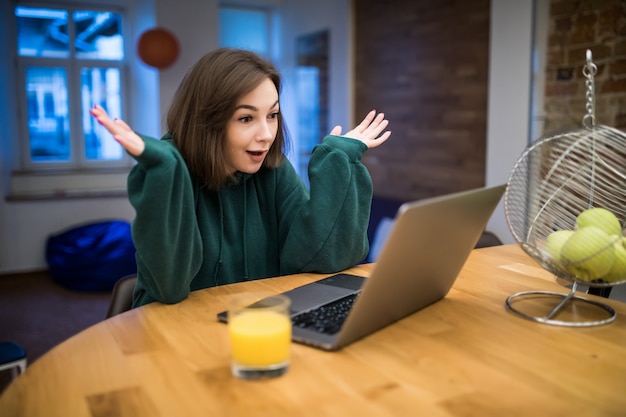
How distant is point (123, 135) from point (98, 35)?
487 centimetres

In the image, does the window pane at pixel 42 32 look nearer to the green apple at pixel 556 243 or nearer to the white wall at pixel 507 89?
the white wall at pixel 507 89

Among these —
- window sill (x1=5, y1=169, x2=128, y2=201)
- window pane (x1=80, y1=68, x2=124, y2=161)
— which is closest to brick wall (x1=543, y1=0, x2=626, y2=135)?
window sill (x1=5, y1=169, x2=128, y2=201)

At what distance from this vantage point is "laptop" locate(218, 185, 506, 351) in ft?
2.68

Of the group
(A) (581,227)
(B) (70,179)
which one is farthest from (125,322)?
(B) (70,179)

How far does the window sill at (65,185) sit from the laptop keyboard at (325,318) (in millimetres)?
4337

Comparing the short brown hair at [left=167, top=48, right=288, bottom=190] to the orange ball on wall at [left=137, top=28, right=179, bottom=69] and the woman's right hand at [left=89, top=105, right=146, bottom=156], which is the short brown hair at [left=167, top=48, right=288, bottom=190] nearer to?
the woman's right hand at [left=89, top=105, right=146, bottom=156]

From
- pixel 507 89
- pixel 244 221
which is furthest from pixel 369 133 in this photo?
pixel 507 89

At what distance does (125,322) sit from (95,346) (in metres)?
0.11

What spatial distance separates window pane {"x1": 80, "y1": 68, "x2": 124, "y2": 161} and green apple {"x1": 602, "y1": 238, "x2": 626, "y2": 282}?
4.99 metres

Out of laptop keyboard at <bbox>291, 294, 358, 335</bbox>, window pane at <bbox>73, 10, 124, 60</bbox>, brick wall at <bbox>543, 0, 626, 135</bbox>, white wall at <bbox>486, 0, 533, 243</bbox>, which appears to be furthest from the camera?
window pane at <bbox>73, 10, 124, 60</bbox>

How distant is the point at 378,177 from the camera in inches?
173

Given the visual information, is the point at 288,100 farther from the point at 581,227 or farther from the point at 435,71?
the point at 581,227

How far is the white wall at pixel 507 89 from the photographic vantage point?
10.1ft

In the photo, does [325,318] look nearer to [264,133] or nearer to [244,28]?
[264,133]
